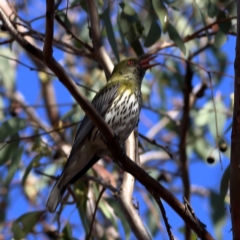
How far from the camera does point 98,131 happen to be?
346 cm

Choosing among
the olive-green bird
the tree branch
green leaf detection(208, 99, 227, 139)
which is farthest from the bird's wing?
green leaf detection(208, 99, 227, 139)

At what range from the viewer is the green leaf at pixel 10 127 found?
13.2 feet

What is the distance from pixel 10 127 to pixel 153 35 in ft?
3.64

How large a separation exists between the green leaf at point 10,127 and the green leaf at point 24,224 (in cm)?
50

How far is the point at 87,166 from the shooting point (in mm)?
3570

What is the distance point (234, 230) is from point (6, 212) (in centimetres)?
331

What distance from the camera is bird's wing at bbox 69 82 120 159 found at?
347 centimetres

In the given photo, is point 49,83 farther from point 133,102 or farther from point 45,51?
point 45,51

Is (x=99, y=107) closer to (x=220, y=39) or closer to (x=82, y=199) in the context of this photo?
(x=82, y=199)

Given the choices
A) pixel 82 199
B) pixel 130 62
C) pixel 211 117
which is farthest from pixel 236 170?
pixel 211 117

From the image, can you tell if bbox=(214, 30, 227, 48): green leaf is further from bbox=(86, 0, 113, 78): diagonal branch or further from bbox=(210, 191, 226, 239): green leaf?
bbox=(210, 191, 226, 239): green leaf

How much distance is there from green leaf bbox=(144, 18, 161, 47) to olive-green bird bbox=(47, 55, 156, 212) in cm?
33

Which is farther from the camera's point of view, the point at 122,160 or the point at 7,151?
the point at 7,151

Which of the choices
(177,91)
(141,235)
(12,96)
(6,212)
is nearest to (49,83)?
(12,96)
